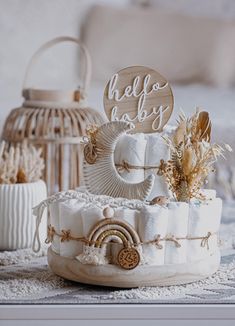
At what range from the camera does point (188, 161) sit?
4.65 feet

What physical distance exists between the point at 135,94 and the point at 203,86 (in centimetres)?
156

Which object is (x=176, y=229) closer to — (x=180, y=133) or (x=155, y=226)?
(x=155, y=226)

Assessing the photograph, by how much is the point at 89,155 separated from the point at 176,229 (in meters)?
0.23

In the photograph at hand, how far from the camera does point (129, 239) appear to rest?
1.36 meters

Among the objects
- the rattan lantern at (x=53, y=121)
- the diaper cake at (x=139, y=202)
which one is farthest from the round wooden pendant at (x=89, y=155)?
the rattan lantern at (x=53, y=121)

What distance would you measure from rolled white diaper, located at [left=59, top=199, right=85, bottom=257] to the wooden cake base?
18 millimetres

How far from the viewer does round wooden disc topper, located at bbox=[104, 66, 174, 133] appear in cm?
152

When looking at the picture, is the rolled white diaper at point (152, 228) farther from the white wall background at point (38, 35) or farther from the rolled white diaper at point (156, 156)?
the white wall background at point (38, 35)

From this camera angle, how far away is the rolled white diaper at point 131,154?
148 cm

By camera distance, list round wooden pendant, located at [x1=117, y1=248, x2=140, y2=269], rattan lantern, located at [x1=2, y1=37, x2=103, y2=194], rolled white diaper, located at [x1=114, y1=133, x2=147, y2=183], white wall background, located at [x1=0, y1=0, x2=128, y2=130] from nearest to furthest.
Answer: round wooden pendant, located at [x1=117, y1=248, x2=140, y2=269]
rolled white diaper, located at [x1=114, y1=133, x2=147, y2=183]
rattan lantern, located at [x1=2, y1=37, x2=103, y2=194]
white wall background, located at [x1=0, y1=0, x2=128, y2=130]

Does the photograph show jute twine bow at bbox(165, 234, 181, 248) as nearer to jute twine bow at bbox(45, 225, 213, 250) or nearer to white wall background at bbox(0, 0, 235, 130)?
jute twine bow at bbox(45, 225, 213, 250)

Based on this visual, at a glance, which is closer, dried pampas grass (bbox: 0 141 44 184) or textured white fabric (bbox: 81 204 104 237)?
textured white fabric (bbox: 81 204 104 237)

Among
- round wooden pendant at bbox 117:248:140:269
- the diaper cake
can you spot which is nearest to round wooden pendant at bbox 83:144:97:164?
the diaper cake

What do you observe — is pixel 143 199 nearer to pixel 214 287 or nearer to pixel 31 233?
pixel 214 287
